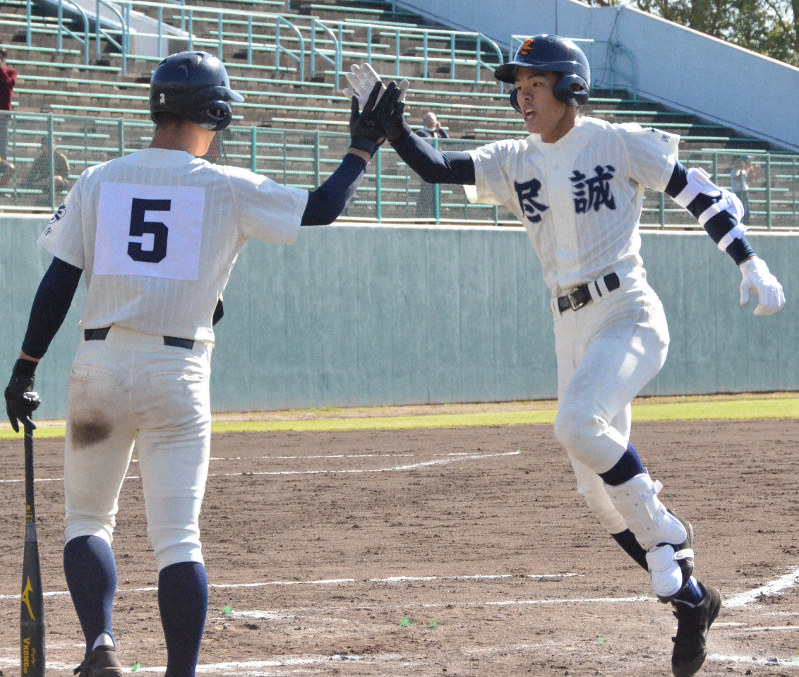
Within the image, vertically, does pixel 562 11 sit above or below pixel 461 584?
above

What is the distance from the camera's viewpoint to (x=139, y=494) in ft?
34.5

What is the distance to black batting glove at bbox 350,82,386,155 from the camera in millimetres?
4930

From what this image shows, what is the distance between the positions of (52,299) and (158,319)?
1.38 feet

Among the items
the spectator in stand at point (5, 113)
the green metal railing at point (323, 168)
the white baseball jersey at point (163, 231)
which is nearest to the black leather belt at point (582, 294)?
the white baseball jersey at point (163, 231)

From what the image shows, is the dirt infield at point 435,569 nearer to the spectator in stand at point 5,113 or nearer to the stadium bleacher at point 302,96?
the spectator in stand at point 5,113

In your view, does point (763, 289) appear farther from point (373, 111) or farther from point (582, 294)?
point (373, 111)

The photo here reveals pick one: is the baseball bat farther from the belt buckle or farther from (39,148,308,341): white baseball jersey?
the belt buckle

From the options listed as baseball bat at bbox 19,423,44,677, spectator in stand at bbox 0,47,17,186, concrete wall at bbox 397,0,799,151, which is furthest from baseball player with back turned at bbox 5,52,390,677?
concrete wall at bbox 397,0,799,151

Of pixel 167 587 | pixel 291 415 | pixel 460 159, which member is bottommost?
pixel 291 415

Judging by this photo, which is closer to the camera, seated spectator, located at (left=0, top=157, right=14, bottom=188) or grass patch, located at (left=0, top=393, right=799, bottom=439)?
grass patch, located at (left=0, top=393, right=799, bottom=439)

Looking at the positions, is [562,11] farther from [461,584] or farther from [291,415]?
[461,584]

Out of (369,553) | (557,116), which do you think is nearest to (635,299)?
(557,116)

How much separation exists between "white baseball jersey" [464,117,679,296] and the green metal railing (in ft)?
43.1

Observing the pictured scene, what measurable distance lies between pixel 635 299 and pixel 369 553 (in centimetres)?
289
